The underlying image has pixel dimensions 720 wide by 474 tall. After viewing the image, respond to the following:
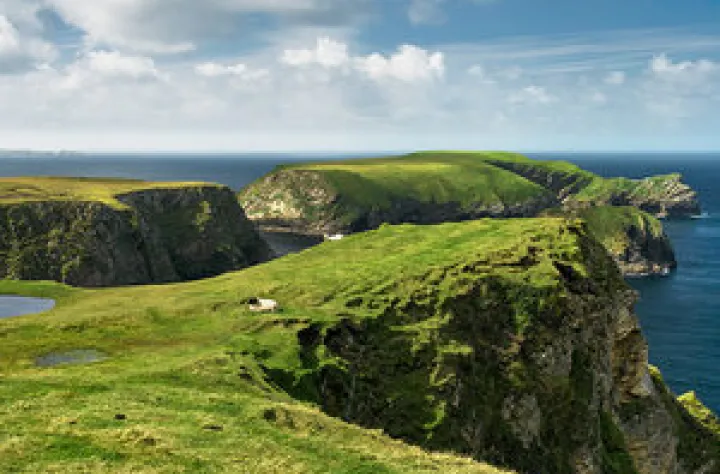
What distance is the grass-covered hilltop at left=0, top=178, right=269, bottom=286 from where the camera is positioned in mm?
117000

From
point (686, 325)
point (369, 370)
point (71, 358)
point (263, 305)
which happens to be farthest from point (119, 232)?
point (686, 325)

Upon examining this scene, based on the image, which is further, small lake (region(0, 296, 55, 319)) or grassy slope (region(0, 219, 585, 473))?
small lake (region(0, 296, 55, 319))

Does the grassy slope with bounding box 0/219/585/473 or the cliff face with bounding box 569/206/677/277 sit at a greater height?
the grassy slope with bounding box 0/219/585/473

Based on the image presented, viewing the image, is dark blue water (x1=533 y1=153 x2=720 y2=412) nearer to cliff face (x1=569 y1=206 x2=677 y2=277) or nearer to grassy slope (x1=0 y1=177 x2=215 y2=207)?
cliff face (x1=569 y1=206 x2=677 y2=277)

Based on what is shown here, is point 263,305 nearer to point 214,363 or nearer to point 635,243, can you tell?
point 214,363

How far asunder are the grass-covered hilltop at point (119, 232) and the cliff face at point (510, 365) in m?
86.8

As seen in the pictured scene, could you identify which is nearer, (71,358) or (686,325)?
(71,358)

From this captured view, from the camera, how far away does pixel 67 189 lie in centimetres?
14462

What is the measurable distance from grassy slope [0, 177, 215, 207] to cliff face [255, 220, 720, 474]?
10125 centimetres

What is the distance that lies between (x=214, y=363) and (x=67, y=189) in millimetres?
126841

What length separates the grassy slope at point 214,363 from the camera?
21234mm

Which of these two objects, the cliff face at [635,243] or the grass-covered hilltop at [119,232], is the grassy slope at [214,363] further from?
the cliff face at [635,243]

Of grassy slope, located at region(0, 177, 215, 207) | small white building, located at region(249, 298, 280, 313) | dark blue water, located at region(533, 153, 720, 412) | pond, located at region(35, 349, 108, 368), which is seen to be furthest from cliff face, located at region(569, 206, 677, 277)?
pond, located at region(35, 349, 108, 368)

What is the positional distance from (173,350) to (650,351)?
9772cm
